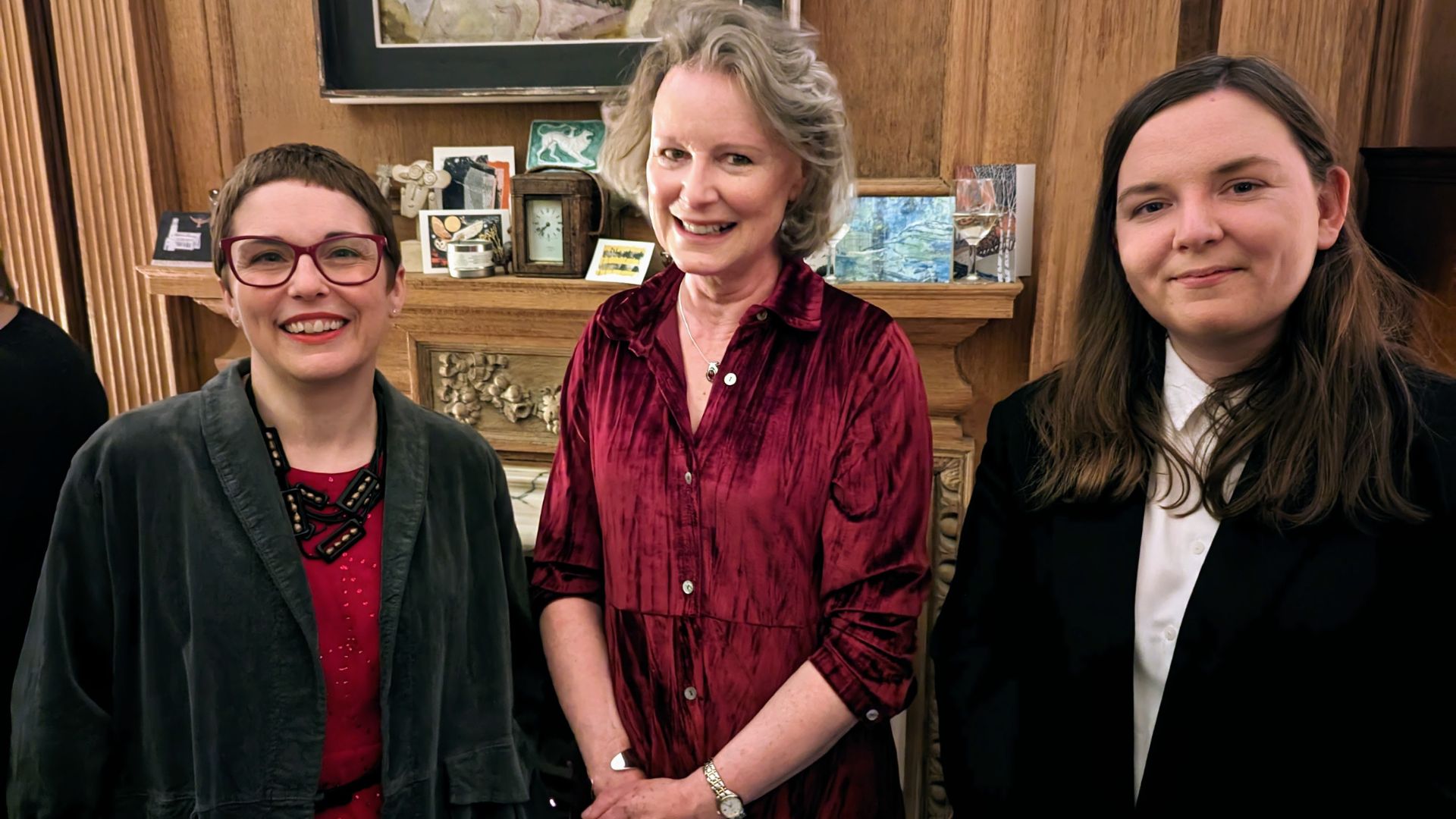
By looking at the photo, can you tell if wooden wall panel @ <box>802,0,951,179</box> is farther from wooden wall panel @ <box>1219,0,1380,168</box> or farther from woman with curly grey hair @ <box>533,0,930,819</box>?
woman with curly grey hair @ <box>533,0,930,819</box>

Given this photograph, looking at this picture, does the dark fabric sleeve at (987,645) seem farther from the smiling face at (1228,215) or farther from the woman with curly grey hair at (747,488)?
the smiling face at (1228,215)

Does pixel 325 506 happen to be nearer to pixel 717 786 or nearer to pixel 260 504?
pixel 260 504

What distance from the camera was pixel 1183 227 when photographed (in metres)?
1.12

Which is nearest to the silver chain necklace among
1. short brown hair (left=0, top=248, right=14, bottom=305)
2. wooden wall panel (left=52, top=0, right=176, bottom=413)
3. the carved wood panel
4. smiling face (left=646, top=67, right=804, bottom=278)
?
smiling face (left=646, top=67, right=804, bottom=278)

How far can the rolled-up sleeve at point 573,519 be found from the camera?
4.94 ft

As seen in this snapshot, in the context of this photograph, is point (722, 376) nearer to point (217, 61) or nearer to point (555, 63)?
point (555, 63)

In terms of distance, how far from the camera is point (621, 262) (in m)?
2.26

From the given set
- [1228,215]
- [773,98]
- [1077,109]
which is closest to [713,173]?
[773,98]

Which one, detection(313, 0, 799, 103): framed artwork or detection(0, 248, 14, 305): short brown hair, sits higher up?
detection(313, 0, 799, 103): framed artwork

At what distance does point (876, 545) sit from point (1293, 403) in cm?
55

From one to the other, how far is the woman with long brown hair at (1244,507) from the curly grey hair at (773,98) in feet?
1.30

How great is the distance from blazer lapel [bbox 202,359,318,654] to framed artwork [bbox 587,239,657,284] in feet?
3.71

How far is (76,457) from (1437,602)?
1.62 metres

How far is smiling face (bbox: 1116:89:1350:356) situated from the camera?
1.11m
